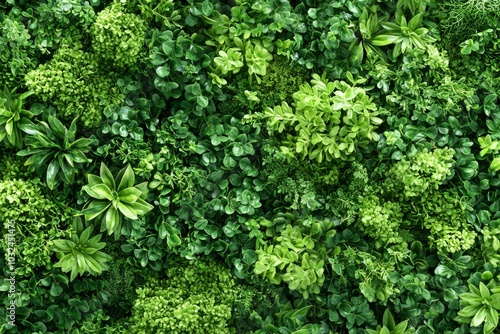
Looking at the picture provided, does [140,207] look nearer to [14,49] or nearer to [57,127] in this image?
[57,127]

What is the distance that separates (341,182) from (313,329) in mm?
894

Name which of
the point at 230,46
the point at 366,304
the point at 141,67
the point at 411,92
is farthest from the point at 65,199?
the point at 411,92

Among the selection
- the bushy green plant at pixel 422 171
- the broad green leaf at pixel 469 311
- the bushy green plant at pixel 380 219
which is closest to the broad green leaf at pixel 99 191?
the bushy green plant at pixel 380 219

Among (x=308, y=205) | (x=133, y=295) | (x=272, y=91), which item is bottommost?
(x=133, y=295)

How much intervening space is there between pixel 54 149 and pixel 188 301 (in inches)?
45.3

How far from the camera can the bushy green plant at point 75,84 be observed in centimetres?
285

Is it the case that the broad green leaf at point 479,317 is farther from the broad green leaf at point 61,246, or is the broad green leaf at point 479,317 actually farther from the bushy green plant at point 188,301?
the broad green leaf at point 61,246

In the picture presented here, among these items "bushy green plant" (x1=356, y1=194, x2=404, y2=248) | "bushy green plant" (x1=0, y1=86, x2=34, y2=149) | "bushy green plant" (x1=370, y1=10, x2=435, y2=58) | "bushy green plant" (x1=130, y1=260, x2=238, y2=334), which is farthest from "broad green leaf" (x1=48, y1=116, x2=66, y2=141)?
"bushy green plant" (x1=370, y1=10, x2=435, y2=58)

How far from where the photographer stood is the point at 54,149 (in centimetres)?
292

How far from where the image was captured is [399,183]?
304cm

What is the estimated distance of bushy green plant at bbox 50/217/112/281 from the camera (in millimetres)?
2939

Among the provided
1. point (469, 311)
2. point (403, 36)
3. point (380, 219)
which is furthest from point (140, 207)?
point (469, 311)

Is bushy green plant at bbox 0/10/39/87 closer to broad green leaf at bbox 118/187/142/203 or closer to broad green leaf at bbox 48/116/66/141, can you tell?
broad green leaf at bbox 48/116/66/141

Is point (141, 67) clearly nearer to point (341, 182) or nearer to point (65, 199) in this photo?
point (65, 199)
